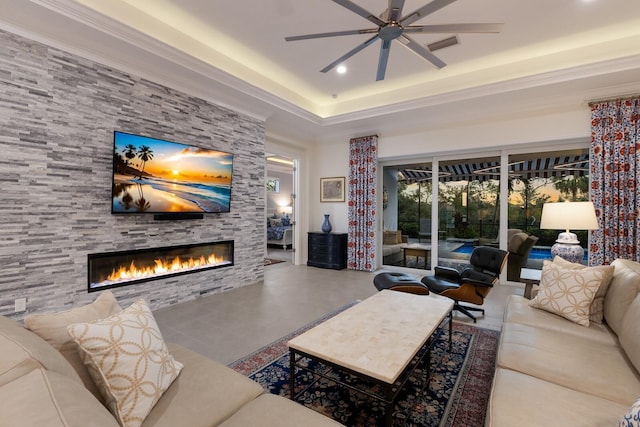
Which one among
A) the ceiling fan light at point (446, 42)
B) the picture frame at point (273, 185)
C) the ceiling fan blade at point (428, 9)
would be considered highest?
the ceiling fan light at point (446, 42)

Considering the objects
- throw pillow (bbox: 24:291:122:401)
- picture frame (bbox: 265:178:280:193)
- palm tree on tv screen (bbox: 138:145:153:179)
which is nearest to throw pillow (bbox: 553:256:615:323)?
throw pillow (bbox: 24:291:122:401)

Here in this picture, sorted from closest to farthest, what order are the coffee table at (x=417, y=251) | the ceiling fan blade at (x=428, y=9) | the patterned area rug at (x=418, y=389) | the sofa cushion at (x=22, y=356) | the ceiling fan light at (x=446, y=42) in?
the sofa cushion at (x=22, y=356)
the patterned area rug at (x=418, y=389)
the ceiling fan blade at (x=428, y=9)
the ceiling fan light at (x=446, y=42)
the coffee table at (x=417, y=251)

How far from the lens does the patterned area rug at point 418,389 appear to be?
1.79 m

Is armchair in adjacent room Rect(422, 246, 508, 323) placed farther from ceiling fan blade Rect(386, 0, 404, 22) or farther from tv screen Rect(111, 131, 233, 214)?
tv screen Rect(111, 131, 233, 214)

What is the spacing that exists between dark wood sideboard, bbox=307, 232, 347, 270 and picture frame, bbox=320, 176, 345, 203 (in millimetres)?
820

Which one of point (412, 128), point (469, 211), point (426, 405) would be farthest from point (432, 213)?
point (426, 405)

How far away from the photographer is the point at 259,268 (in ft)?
16.3

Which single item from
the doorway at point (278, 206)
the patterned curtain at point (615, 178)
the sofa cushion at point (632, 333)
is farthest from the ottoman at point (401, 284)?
the doorway at point (278, 206)

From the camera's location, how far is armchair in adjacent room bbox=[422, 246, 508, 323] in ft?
10.5

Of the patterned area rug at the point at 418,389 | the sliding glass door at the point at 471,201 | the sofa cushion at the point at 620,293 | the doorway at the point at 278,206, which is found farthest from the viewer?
the doorway at the point at 278,206

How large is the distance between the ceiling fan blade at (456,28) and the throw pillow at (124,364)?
2815 millimetres

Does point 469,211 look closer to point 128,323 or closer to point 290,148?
point 290,148

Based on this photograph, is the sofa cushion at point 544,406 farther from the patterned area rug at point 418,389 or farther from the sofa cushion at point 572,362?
the patterned area rug at point 418,389

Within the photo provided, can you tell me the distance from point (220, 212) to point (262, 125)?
167 cm
